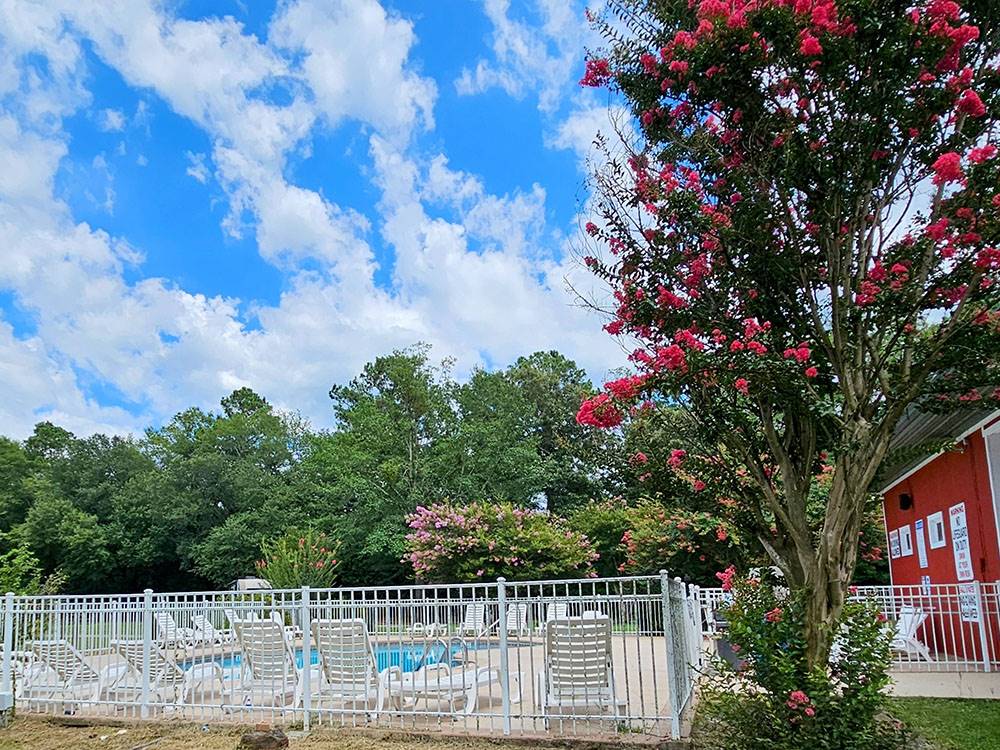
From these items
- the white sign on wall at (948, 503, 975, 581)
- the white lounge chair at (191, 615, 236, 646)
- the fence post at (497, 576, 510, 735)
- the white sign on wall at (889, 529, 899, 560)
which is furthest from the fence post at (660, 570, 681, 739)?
the white sign on wall at (889, 529, 899, 560)

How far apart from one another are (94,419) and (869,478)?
1548 inches

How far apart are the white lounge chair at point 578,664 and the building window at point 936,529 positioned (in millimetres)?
6961

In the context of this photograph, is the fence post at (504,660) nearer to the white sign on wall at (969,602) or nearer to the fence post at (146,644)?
the fence post at (146,644)

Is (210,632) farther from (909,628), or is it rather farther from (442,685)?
(909,628)

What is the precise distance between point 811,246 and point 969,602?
19.1 ft

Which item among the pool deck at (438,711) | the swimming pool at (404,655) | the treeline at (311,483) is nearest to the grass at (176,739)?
the pool deck at (438,711)

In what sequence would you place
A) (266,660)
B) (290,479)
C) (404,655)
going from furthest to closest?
1. (290,479)
2. (404,655)
3. (266,660)

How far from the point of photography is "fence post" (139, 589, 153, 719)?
7.98 meters

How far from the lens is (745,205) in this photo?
587 centimetres

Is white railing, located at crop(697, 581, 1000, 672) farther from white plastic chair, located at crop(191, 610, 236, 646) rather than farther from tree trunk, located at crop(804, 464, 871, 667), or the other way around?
white plastic chair, located at crop(191, 610, 236, 646)

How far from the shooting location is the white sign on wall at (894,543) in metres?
14.7

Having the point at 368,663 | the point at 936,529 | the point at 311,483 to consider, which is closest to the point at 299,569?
the point at 368,663

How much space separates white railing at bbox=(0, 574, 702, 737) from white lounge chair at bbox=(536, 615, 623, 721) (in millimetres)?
11

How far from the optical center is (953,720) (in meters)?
7.04
